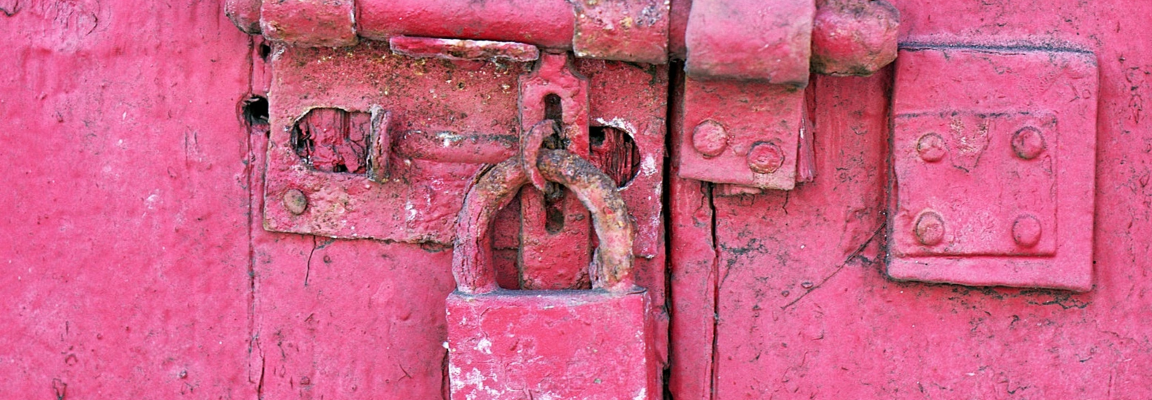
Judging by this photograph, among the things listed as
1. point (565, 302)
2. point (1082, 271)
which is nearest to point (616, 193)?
point (565, 302)

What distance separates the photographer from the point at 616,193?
1195mm

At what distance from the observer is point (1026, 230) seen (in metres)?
1.18

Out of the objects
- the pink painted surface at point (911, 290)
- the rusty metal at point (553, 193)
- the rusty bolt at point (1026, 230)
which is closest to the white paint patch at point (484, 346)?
the rusty metal at point (553, 193)

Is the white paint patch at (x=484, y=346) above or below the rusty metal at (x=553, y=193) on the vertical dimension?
below

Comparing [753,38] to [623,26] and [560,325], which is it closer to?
[623,26]

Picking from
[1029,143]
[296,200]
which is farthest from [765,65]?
[296,200]

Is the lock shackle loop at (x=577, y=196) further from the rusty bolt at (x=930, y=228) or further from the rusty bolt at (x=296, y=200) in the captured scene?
the rusty bolt at (x=930, y=228)

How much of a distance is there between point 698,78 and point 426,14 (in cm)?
36

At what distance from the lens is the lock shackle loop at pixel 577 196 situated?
1188mm

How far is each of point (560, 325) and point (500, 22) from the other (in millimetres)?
398

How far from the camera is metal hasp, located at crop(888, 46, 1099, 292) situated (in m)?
1.18

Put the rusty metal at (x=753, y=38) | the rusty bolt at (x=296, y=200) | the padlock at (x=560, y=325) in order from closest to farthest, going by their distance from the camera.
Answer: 1. the rusty metal at (x=753, y=38)
2. the padlock at (x=560, y=325)
3. the rusty bolt at (x=296, y=200)

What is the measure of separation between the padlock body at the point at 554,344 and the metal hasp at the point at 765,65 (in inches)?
9.4

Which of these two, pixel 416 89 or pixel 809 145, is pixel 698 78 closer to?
pixel 809 145
